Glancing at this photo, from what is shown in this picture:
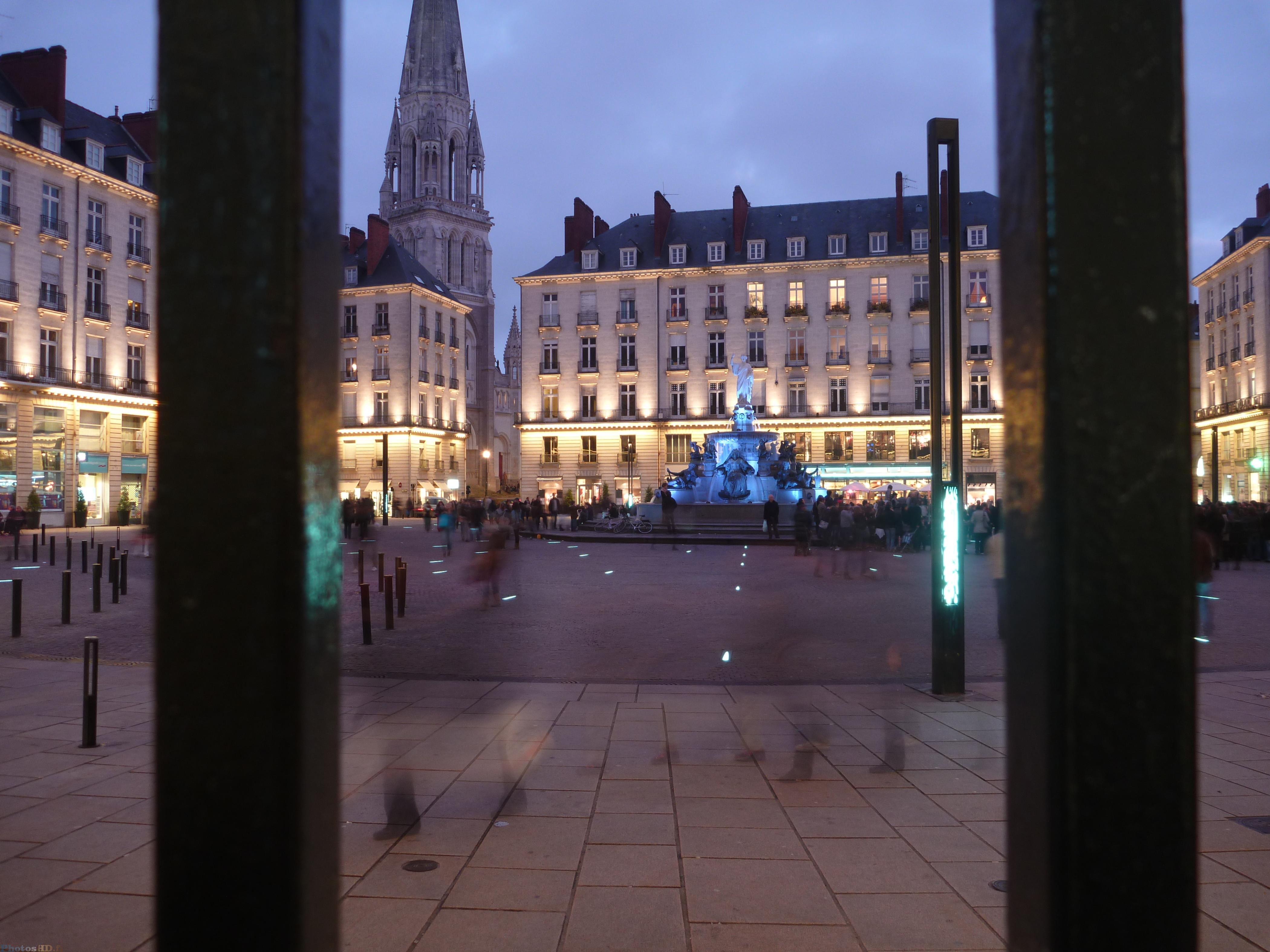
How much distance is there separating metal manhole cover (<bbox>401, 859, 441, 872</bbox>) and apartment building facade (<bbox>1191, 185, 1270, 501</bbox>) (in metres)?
50.0

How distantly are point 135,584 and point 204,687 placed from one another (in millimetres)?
19724

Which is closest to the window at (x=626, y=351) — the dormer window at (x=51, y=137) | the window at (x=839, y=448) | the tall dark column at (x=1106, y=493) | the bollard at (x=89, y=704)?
the window at (x=839, y=448)

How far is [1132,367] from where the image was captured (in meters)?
0.91

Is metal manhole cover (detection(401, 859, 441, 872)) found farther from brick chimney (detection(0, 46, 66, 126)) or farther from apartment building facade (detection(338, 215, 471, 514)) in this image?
apartment building facade (detection(338, 215, 471, 514))

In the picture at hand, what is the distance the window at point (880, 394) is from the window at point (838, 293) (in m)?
5.09

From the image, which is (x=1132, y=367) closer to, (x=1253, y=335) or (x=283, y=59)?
(x=283, y=59)

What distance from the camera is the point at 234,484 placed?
0.89 m

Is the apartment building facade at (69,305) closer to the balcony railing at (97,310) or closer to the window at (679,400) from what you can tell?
the balcony railing at (97,310)

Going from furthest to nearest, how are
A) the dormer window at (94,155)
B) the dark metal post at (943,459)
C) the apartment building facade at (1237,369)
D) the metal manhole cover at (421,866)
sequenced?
the apartment building facade at (1237,369) → the dormer window at (94,155) → the dark metal post at (943,459) → the metal manhole cover at (421,866)

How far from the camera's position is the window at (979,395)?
56.6m

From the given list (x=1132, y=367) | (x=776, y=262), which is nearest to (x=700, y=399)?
(x=776, y=262)

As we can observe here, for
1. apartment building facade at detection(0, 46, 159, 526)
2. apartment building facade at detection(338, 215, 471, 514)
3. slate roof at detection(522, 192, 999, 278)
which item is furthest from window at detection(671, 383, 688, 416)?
apartment building facade at detection(0, 46, 159, 526)

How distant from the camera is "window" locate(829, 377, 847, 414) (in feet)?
193

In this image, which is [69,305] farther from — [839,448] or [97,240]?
[839,448]
